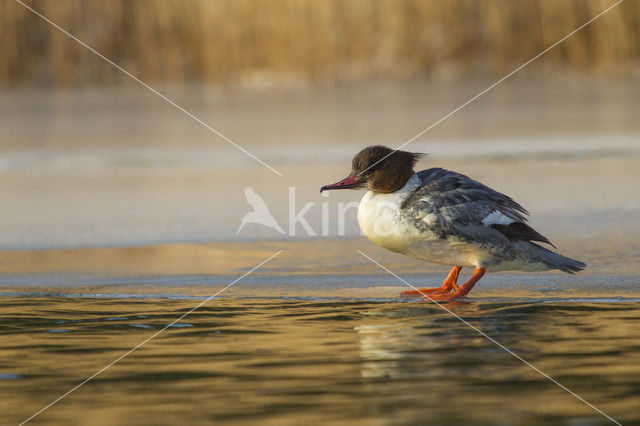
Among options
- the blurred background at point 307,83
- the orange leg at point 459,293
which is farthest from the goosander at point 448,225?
the blurred background at point 307,83

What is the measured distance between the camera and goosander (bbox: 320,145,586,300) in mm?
4520

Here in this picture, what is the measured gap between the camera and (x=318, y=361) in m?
3.51

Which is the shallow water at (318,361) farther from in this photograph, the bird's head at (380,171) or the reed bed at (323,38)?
the reed bed at (323,38)

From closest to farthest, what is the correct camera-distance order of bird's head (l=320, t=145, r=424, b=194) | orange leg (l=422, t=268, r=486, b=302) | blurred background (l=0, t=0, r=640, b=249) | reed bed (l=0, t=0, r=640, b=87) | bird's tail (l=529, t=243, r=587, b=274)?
orange leg (l=422, t=268, r=486, b=302)
bird's tail (l=529, t=243, r=587, b=274)
bird's head (l=320, t=145, r=424, b=194)
blurred background (l=0, t=0, r=640, b=249)
reed bed (l=0, t=0, r=640, b=87)

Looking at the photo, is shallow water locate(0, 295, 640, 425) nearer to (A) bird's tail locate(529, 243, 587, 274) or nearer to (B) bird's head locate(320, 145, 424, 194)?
(A) bird's tail locate(529, 243, 587, 274)

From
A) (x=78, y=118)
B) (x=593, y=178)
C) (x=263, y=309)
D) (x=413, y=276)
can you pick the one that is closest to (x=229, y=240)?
(x=413, y=276)

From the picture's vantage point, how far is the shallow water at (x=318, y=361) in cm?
298

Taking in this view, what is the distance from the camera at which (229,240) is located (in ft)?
20.1

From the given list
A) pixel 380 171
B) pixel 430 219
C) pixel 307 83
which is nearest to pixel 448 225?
pixel 430 219

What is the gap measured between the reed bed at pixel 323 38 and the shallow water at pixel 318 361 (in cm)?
820

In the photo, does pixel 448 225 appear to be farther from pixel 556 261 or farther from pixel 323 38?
pixel 323 38

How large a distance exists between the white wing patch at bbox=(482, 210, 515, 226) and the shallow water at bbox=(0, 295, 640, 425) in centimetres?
33

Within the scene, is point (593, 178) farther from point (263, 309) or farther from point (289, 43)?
point (289, 43)

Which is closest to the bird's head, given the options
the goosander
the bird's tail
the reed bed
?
the goosander
